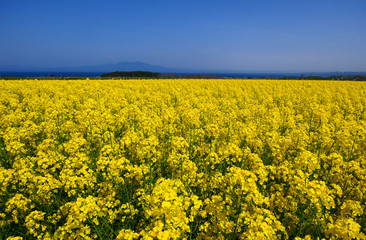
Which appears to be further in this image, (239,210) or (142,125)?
(142,125)

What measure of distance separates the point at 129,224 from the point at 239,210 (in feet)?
6.53

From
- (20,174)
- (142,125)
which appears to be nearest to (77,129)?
(142,125)

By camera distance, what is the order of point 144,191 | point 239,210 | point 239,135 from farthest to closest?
point 239,135 → point 144,191 → point 239,210

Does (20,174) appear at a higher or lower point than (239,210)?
higher

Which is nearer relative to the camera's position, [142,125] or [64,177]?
[64,177]

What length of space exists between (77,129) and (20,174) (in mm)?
2870

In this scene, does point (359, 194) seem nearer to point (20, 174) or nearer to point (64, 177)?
point (64, 177)

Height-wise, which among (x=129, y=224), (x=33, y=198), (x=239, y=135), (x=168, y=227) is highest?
(x=239, y=135)

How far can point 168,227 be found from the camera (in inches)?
110

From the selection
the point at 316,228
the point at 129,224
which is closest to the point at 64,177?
the point at 129,224

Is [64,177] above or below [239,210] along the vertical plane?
above

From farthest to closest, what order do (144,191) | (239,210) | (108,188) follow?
(108,188)
(144,191)
(239,210)

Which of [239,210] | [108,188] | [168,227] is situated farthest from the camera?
[108,188]

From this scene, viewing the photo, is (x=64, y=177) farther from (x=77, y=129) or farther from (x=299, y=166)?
(x=299, y=166)
